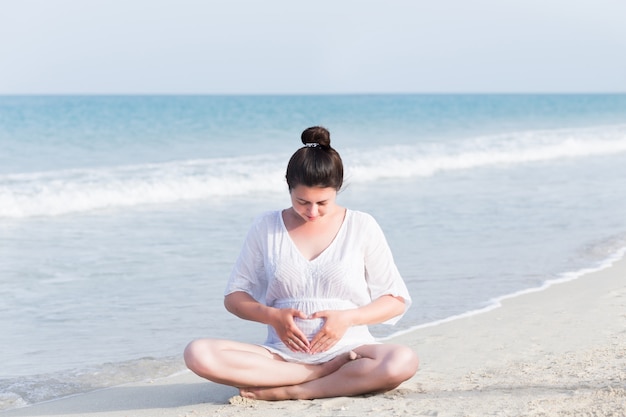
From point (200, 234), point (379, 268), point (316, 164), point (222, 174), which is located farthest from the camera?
point (222, 174)

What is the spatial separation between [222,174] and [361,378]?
1356 centimetres

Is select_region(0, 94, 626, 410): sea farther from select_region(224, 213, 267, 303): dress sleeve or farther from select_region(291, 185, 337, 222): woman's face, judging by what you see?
select_region(291, 185, 337, 222): woman's face

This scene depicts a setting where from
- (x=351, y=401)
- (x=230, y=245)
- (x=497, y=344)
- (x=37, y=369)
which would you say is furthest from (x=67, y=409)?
(x=230, y=245)

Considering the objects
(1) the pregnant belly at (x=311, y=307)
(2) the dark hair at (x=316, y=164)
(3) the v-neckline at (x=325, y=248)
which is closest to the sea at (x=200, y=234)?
(1) the pregnant belly at (x=311, y=307)

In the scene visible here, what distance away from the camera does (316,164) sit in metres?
4.30

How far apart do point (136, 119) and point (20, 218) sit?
1201 inches

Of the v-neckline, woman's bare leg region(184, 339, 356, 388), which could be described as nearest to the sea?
woman's bare leg region(184, 339, 356, 388)

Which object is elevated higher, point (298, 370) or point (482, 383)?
point (298, 370)

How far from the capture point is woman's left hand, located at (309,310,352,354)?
4387 mm

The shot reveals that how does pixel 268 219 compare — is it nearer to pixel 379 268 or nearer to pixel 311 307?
pixel 311 307

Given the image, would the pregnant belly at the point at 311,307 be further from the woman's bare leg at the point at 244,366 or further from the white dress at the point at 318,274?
the woman's bare leg at the point at 244,366

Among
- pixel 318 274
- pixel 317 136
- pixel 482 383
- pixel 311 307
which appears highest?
pixel 317 136

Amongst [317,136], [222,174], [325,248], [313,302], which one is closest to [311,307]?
[313,302]

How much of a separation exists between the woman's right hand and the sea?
1317mm
